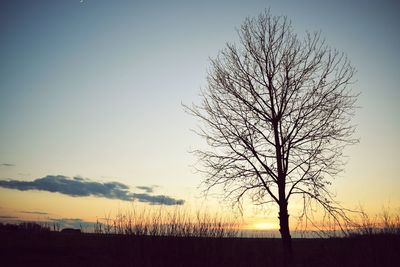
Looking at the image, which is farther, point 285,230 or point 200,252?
point 285,230

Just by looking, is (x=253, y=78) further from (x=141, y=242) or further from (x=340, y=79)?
(x=141, y=242)

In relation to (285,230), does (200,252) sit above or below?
below

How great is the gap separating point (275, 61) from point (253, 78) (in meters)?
1.27

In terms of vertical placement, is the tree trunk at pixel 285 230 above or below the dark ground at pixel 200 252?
above

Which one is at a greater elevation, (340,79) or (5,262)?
(340,79)

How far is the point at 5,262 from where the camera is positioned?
12.4 m

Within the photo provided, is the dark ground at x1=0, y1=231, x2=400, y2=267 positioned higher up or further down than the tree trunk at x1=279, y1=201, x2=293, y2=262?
further down

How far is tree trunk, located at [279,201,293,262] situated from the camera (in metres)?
13.0

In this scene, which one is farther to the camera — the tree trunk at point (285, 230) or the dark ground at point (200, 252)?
the tree trunk at point (285, 230)

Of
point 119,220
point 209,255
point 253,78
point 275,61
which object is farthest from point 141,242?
point 275,61

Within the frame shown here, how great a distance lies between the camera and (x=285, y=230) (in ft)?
43.8

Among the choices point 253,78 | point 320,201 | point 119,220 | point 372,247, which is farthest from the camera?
point 253,78

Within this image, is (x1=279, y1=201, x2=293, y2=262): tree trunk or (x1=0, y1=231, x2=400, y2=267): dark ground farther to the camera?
(x1=279, y1=201, x2=293, y2=262): tree trunk

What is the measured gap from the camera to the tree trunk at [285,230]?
13.0 metres
